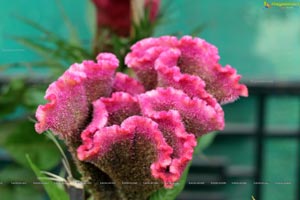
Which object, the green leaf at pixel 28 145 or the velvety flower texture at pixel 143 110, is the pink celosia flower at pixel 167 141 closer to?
the velvety flower texture at pixel 143 110

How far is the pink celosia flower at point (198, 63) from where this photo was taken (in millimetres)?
451

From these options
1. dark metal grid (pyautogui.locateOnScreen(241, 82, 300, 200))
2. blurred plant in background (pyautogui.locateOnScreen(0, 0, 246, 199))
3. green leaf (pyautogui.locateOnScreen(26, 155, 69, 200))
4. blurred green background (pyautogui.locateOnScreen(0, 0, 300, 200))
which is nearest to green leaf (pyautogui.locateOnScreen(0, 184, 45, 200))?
blurred plant in background (pyautogui.locateOnScreen(0, 0, 246, 199))

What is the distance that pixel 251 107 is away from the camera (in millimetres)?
1415

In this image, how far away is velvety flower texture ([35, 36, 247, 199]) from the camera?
15.7 inches

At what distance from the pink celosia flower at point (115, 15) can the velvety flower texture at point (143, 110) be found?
0.29m

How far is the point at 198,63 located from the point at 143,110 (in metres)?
0.07

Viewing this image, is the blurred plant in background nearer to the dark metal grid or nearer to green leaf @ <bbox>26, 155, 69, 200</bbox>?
green leaf @ <bbox>26, 155, 69, 200</bbox>

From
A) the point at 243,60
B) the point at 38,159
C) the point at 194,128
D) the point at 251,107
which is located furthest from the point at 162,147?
the point at 251,107

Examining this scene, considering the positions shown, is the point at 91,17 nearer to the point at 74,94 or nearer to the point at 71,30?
the point at 71,30

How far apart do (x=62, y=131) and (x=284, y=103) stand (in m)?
1.05

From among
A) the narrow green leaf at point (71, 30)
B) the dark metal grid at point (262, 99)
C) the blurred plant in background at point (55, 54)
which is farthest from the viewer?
the dark metal grid at point (262, 99)

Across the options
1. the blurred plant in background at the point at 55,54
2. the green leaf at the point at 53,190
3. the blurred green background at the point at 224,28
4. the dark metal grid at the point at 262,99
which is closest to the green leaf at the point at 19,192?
the blurred plant in background at the point at 55,54

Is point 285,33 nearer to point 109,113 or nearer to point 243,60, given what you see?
point 243,60

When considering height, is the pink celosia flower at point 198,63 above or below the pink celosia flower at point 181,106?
above
